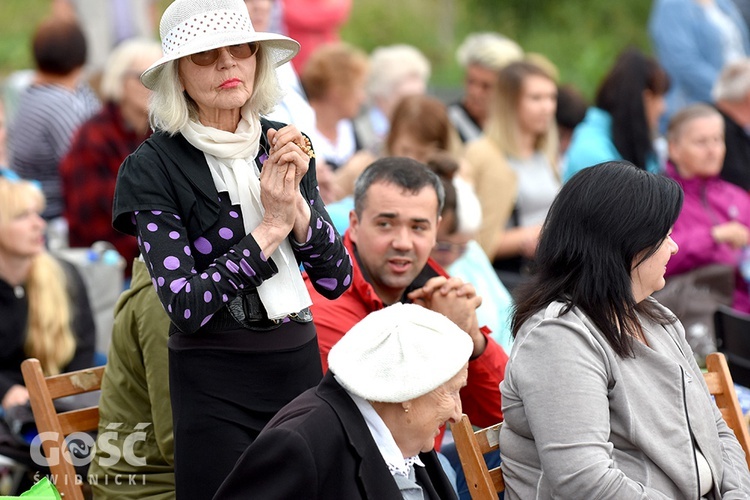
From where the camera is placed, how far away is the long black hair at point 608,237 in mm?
2512

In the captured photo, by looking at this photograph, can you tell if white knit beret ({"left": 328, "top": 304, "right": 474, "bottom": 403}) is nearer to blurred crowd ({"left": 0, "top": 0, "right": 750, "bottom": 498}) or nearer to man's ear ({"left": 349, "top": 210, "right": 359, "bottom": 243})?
blurred crowd ({"left": 0, "top": 0, "right": 750, "bottom": 498})

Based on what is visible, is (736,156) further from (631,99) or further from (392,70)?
(392,70)

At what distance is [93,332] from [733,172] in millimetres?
3760

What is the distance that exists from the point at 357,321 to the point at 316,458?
1.09m

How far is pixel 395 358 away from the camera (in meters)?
2.16

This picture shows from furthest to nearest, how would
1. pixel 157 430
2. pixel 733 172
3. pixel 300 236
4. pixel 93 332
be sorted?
pixel 733 172, pixel 93 332, pixel 157 430, pixel 300 236

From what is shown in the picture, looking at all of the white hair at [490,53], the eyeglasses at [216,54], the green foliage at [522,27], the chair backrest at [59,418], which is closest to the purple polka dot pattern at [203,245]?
the eyeglasses at [216,54]

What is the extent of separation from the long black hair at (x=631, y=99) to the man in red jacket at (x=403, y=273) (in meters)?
Answer: 2.88

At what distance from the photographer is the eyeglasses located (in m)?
2.46

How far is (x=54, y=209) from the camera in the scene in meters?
6.25

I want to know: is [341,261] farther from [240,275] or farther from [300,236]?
[240,275]

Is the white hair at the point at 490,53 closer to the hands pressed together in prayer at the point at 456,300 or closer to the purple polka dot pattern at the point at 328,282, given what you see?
the hands pressed together in prayer at the point at 456,300

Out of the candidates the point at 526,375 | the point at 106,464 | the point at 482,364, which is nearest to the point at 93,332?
the point at 106,464

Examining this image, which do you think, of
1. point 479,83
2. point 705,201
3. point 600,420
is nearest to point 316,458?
point 600,420
